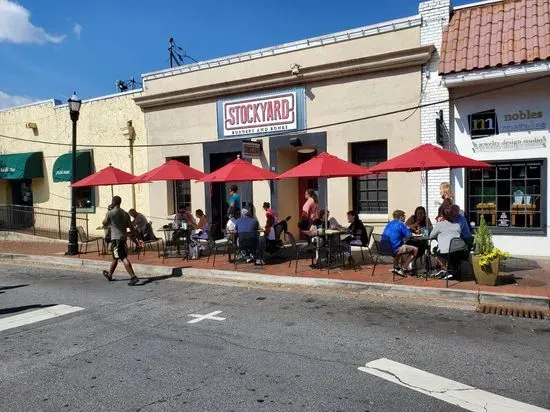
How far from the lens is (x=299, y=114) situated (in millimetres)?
13062

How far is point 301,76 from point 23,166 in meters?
13.1

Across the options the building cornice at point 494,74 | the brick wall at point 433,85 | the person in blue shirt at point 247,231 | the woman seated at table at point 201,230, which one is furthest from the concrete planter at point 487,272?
the woman seated at table at point 201,230

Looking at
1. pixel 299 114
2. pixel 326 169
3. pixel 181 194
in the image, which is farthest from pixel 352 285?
pixel 181 194

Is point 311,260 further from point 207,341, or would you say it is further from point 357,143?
point 207,341

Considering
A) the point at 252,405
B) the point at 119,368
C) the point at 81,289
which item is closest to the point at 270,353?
the point at 252,405

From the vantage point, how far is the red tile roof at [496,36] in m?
9.61

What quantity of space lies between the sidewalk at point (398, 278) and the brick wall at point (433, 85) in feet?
7.78

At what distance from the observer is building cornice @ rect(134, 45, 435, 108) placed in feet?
36.8

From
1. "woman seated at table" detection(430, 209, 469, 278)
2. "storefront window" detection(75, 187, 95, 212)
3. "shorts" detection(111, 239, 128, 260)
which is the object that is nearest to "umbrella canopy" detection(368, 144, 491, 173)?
"woman seated at table" detection(430, 209, 469, 278)

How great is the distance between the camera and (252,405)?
395 centimetres

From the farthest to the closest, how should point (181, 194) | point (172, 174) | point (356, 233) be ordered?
point (181, 194) → point (172, 174) → point (356, 233)

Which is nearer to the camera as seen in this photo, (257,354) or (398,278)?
(257,354)

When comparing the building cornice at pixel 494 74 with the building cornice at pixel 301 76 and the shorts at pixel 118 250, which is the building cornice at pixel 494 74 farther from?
the shorts at pixel 118 250

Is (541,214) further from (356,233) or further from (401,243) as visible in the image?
(356,233)
